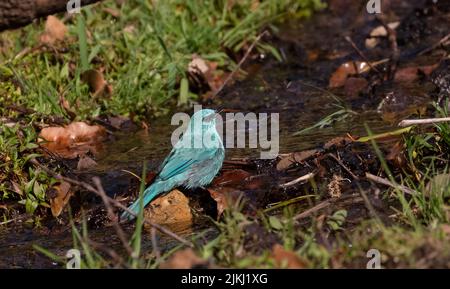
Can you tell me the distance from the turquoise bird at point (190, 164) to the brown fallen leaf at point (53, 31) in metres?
2.13

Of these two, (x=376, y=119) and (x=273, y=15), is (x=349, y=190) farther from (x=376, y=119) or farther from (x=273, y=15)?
(x=273, y=15)

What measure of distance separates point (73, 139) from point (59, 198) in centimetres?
132

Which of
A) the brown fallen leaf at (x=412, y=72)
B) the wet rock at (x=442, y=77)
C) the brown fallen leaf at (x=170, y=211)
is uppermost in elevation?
the brown fallen leaf at (x=412, y=72)

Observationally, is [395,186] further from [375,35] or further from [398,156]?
[375,35]

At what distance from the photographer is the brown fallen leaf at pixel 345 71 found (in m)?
8.25

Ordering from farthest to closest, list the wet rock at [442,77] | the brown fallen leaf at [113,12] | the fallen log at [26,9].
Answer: the brown fallen leaf at [113,12], the wet rock at [442,77], the fallen log at [26,9]

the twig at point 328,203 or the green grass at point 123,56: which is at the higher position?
the green grass at point 123,56

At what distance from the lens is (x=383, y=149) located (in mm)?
A: 6062

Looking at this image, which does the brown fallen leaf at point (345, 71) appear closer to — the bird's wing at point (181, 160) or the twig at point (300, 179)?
the bird's wing at point (181, 160)

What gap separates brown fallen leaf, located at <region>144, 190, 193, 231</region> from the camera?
5879mm

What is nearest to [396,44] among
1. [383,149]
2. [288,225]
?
[383,149]

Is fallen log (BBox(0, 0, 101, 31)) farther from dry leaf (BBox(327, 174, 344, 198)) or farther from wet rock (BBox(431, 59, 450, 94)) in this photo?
wet rock (BBox(431, 59, 450, 94))

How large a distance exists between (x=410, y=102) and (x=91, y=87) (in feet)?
8.47

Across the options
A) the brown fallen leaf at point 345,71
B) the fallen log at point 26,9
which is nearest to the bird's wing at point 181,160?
the fallen log at point 26,9
